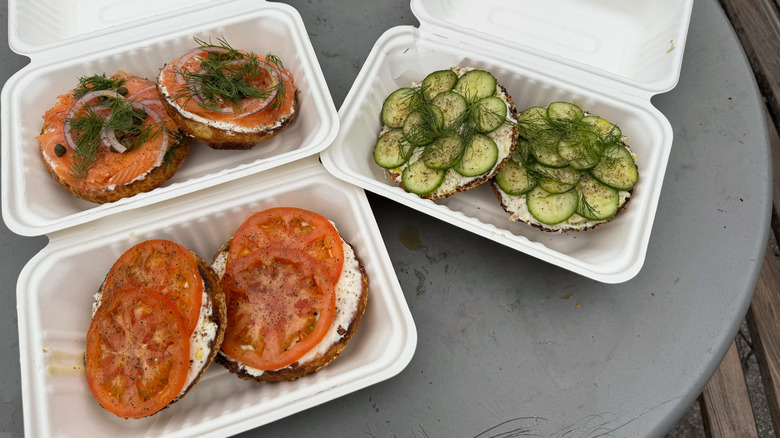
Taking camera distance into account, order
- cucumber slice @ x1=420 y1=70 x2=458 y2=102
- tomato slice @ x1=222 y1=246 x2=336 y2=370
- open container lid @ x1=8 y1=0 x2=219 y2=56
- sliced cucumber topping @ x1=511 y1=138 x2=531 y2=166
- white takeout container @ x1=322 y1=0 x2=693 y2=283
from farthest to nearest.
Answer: open container lid @ x1=8 y1=0 x2=219 y2=56 → cucumber slice @ x1=420 y1=70 x2=458 y2=102 → sliced cucumber topping @ x1=511 y1=138 x2=531 y2=166 → white takeout container @ x1=322 y1=0 x2=693 y2=283 → tomato slice @ x1=222 y1=246 x2=336 y2=370

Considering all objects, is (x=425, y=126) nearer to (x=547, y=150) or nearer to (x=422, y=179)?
(x=422, y=179)

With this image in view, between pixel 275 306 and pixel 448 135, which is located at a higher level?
pixel 448 135

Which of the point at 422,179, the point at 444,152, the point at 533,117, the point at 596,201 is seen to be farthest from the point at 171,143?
the point at 596,201

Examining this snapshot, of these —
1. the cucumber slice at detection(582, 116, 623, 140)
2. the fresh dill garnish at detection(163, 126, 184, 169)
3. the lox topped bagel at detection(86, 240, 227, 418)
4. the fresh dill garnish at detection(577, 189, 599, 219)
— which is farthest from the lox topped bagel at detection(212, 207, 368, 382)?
the cucumber slice at detection(582, 116, 623, 140)

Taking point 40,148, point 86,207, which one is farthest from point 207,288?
point 40,148

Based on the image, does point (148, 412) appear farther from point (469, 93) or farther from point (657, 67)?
point (657, 67)

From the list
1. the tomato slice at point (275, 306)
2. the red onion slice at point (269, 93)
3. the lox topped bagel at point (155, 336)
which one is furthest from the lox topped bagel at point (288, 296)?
the red onion slice at point (269, 93)

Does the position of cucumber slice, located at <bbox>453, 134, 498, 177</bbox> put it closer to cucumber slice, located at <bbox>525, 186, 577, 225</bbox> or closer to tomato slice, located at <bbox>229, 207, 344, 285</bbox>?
cucumber slice, located at <bbox>525, 186, 577, 225</bbox>
